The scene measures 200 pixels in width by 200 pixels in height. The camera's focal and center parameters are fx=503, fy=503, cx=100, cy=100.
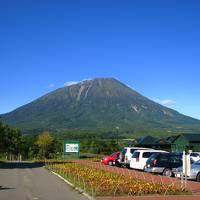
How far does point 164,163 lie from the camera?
27.5 meters

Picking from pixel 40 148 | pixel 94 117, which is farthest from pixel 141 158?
pixel 94 117

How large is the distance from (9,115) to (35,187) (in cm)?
17875

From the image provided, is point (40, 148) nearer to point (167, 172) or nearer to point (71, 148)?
point (71, 148)

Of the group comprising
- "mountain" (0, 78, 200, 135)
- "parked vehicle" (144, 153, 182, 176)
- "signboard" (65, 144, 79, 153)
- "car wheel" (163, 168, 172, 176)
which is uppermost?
"mountain" (0, 78, 200, 135)

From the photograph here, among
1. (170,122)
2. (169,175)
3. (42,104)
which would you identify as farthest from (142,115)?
(169,175)

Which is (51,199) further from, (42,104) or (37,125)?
(42,104)

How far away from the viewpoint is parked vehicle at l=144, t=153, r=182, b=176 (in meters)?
27.3

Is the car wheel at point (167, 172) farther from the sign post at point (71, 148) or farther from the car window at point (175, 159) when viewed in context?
the sign post at point (71, 148)

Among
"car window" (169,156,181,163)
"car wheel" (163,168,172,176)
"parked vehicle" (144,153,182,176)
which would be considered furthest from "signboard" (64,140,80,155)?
"car wheel" (163,168,172,176)

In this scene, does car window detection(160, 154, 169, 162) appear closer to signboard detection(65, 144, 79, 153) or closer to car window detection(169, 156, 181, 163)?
car window detection(169, 156, 181, 163)

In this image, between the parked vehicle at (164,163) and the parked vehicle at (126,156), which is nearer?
the parked vehicle at (164,163)

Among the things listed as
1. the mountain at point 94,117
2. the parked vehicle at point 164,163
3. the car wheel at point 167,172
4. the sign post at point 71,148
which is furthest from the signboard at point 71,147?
the mountain at point 94,117

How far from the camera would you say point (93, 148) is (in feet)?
256

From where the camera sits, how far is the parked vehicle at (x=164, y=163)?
27344 millimetres
